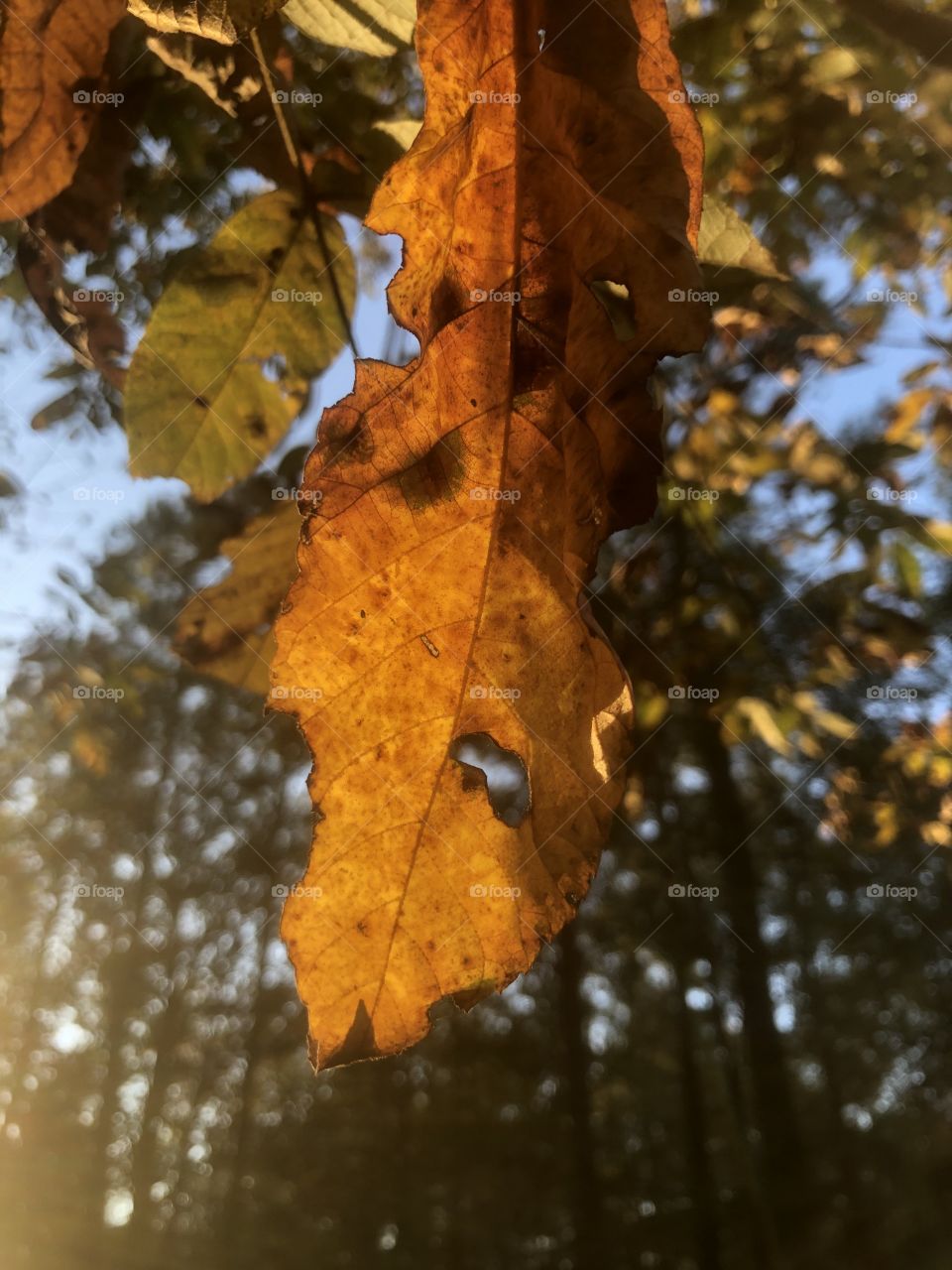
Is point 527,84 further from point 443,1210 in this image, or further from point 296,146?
point 443,1210

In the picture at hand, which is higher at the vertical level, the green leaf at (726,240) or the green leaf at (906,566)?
the green leaf at (726,240)

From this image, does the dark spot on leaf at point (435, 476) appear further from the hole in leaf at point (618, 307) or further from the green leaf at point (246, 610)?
the green leaf at point (246, 610)

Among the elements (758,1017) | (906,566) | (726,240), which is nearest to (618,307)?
(726,240)

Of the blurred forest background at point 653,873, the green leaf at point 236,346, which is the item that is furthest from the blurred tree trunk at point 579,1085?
the green leaf at point 236,346

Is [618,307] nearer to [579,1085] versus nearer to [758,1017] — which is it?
[758,1017]

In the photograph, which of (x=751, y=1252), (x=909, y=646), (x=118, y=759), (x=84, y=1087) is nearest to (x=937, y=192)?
(x=909, y=646)

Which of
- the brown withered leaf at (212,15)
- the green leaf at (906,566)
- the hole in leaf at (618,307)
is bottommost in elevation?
the green leaf at (906,566)
